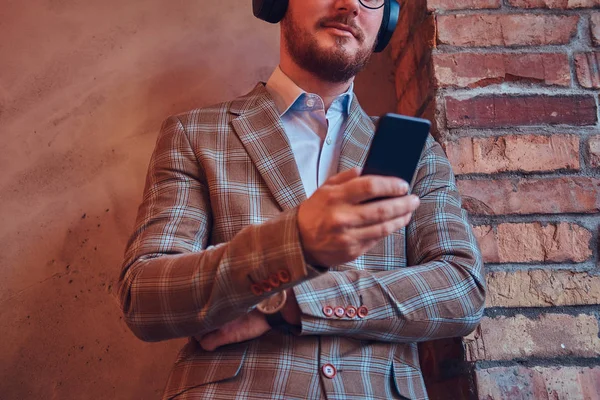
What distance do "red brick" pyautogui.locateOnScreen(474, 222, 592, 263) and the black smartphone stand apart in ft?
1.94

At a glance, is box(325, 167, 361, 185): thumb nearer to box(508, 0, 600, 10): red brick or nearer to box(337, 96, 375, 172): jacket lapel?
box(337, 96, 375, 172): jacket lapel

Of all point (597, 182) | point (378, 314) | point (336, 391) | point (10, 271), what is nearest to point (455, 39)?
point (597, 182)

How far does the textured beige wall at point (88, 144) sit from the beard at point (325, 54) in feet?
1.16

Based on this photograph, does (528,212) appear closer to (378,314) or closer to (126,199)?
(378,314)

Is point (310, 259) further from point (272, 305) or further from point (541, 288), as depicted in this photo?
point (541, 288)

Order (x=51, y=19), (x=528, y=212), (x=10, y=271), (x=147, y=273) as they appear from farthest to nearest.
Answer: (x=51, y=19) < (x=10, y=271) < (x=528, y=212) < (x=147, y=273)

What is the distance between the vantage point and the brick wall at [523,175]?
117 cm

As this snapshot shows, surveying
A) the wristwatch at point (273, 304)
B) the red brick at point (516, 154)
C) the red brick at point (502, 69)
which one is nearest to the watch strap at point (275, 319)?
the wristwatch at point (273, 304)

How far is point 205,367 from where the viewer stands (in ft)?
3.19

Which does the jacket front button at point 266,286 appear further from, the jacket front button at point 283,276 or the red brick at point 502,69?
the red brick at point 502,69

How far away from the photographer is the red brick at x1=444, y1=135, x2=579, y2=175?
1.28m

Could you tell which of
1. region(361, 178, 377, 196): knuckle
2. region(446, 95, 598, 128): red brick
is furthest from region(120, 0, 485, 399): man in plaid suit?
region(446, 95, 598, 128): red brick

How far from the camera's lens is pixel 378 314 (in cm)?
96

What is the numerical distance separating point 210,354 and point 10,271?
747 millimetres
